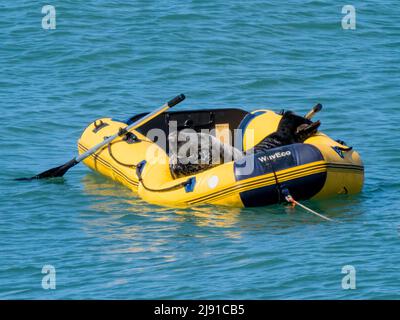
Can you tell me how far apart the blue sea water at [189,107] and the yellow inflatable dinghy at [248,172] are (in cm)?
15

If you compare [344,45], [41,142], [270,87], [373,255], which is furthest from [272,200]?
[344,45]

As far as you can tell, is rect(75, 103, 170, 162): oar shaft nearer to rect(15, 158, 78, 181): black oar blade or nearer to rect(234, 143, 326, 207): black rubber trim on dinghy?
rect(15, 158, 78, 181): black oar blade

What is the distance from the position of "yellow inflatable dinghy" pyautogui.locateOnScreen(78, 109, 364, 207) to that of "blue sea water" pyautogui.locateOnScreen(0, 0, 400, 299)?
149mm

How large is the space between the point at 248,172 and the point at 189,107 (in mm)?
4655

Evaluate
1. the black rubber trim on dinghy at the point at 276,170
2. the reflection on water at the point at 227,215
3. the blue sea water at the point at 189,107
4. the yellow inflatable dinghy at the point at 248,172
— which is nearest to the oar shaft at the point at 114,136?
the yellow inflatable dinghy at the point at 248,172

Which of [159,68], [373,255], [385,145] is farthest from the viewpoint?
[159,68]

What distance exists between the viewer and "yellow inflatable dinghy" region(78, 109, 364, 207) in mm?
10391

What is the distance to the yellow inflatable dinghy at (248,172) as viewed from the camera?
10.4m

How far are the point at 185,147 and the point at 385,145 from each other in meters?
3.14

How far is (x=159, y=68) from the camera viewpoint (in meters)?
16.8

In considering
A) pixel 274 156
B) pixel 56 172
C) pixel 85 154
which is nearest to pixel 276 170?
pixel 274 156

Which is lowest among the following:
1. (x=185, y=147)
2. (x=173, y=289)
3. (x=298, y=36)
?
(x=173, y=289)

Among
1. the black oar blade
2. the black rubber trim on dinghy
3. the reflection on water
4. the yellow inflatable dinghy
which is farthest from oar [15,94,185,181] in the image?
the black rubber trim on dinghy

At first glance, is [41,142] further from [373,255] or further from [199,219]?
[373,255]
